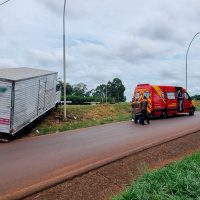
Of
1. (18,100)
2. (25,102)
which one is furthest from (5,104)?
(25,102)

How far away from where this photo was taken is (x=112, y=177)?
28.8 feet

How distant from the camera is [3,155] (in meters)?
12.0

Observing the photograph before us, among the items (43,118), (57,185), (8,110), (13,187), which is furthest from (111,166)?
(43,118)

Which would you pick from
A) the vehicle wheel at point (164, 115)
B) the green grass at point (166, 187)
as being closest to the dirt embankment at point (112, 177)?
the green grass at point (166, 187)

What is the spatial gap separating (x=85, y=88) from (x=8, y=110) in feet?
297

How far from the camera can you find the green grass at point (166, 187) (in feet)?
20.6

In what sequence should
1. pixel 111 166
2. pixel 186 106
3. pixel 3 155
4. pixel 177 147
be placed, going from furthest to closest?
pixel 186 106 → pixel 177 147 → pixel 3 155 → pixel 111 166

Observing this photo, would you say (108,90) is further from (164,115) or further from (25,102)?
(25,102)

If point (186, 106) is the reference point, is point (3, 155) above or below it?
below

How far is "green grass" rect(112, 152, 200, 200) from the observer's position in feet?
20.6

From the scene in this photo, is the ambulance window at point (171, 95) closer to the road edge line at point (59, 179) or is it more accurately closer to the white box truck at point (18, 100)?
the white box truck at point (18, 100)

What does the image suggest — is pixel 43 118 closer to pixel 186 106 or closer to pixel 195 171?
pixel 186 106

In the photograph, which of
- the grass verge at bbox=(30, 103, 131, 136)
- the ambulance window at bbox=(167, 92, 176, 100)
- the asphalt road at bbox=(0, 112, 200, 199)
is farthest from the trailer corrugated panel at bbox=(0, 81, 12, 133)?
the ambulance window at bbox=(167, 92, 176, 100)

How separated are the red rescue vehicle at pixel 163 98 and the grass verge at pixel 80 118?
1.80 m
